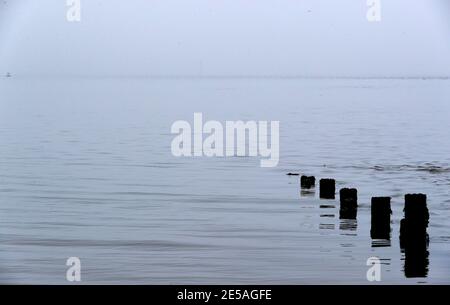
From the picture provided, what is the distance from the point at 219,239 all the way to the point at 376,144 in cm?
3852

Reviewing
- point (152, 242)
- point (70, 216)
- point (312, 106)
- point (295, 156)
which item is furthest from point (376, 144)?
point (312, 106)

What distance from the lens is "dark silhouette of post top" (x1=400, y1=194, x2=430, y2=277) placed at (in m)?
22.4

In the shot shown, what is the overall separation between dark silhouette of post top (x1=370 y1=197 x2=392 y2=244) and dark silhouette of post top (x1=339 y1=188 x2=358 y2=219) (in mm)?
2899

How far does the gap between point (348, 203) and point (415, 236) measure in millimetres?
5421

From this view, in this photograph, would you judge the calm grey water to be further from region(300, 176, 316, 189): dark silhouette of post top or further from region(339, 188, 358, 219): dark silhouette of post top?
region(300, 176, 316, 189): dark silhouette of post top

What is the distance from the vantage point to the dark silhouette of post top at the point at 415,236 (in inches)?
883

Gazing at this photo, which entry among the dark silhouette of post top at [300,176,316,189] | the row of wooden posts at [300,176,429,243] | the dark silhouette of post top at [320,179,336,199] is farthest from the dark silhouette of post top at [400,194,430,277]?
the dark silhouette of post top at [300,176,316,189]

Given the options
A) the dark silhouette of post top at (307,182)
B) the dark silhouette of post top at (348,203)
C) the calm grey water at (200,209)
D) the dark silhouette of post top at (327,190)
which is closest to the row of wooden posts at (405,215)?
the dark silhouette of post top at (348,203)

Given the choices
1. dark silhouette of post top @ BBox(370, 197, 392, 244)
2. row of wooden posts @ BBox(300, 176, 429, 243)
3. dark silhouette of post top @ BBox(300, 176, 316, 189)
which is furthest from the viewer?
dark silhouette of post top @ BBox(300, 176, 316, 189)

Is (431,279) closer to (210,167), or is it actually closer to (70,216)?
(70,216)

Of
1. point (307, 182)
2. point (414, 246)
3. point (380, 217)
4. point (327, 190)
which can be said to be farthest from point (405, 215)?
point (307, 182)

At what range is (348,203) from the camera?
28.7m

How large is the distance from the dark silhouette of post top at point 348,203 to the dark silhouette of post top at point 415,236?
179 inches

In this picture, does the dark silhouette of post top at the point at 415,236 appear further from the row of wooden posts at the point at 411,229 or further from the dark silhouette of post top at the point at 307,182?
the dark silhouette of post top at the point at 307,182
